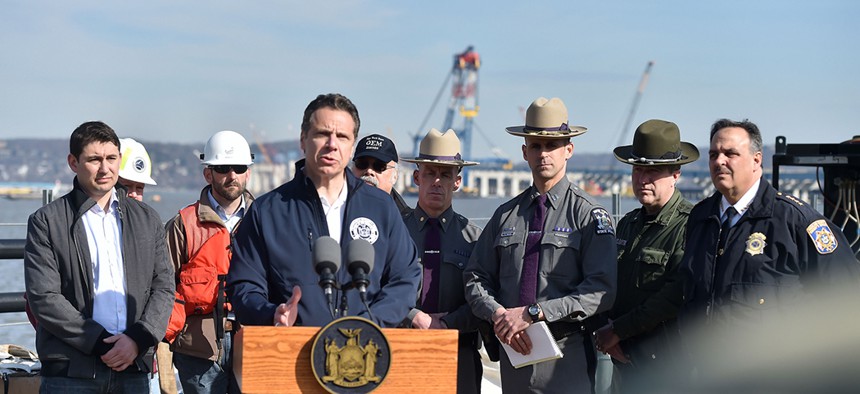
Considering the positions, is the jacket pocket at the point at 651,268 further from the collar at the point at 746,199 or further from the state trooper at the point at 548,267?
the collar at the point at 746,199

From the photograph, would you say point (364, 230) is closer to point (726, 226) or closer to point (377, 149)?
point (726, 226)

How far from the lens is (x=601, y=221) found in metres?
5.29

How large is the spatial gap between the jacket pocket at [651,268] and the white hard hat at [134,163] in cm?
284

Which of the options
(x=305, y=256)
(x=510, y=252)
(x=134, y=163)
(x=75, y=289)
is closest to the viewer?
(x=305, y=256)

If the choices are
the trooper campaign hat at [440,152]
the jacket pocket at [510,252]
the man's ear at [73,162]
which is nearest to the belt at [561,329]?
the jacket pocket at [510,252]

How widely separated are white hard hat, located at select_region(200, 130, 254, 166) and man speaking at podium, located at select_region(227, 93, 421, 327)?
1.86 meters

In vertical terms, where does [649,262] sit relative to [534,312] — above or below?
above

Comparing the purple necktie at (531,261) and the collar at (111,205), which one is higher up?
the collar at (111,205)

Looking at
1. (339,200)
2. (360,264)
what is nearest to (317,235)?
(339,200)

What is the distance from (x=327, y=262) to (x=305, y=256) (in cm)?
55

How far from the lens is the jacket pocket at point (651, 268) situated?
17.9 feet

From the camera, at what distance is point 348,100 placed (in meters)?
4.26

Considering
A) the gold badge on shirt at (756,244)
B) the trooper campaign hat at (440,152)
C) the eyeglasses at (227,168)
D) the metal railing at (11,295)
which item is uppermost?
the trooper campaign hat at (440,152)

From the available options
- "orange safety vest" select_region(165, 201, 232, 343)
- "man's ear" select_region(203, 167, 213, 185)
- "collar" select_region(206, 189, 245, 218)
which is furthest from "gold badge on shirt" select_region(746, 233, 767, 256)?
"man's ear" select_region(203, 167, 213, 185)
